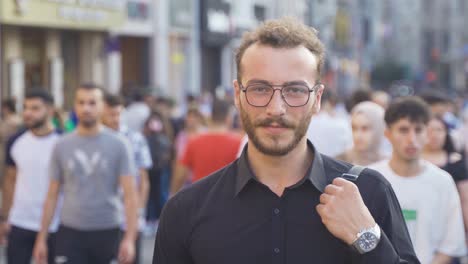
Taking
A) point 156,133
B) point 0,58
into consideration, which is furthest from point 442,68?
point 156,133

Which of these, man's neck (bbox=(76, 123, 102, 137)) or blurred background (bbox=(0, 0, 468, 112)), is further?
blurred background (bbox=(0, 0, 468, 112))

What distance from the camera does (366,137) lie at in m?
6.43

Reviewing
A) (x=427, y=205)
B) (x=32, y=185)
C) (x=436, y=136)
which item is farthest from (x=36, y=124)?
(x=427, y=205)

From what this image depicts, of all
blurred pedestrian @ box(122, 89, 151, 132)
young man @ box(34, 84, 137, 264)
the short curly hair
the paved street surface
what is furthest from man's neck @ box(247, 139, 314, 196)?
blurred pedestrian @ box(122, 89, 151, 132)

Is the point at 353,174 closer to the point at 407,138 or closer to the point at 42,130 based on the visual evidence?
the point at 407,138

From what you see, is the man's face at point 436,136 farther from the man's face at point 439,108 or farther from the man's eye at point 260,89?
the man's eye at point 260,89

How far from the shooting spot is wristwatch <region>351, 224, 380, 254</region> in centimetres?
274

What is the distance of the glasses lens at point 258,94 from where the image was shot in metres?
2.85

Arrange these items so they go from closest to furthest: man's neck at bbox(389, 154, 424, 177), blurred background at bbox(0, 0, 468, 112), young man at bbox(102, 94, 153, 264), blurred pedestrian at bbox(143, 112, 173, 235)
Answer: man's neck at bbox(389, 154, 424, 177) → young man at bbox(102, 94, 153, 264) → blurred pedestrian at bbox(143, 112, 173, 235) → blurred background at bbox(0, 0, 468, 112)

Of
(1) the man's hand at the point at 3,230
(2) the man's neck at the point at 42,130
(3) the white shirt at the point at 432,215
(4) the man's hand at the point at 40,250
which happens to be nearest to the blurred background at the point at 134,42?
(2) the man's neck at the point at 42,130

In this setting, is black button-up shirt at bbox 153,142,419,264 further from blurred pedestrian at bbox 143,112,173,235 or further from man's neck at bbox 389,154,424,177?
blurred pedestrian at bbox 143,112,173,235

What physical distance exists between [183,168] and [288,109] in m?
5.17

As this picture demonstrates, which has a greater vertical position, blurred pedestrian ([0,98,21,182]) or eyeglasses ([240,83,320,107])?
eyeglasses ([240,83,320,107])

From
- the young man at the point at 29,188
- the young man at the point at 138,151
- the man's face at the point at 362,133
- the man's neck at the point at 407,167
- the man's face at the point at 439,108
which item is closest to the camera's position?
the man's neck at the point at 407,167
